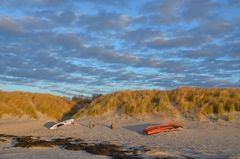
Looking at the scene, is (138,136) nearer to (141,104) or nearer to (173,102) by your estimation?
(141,104)

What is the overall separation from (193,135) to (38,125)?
39.2ft

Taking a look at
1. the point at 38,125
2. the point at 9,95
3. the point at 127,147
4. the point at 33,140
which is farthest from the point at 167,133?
the point at 9,95

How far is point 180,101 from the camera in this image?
25.7 metres

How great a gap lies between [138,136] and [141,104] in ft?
17.1

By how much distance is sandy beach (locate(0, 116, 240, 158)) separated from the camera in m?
16.6

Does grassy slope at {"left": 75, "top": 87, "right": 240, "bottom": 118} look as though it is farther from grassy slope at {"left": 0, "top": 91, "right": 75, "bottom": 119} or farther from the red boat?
grassy slope at {"left": 0, "top": 91, "right": 75, "bottom": 119}

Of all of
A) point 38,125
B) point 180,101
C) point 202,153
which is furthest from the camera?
point 38,125

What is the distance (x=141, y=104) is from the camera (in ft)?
87.7

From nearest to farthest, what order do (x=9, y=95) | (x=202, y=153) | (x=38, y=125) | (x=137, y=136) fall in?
(x=202, y=153) < (x=137, y=136) < (x=38, y=125) < (x=9, y=95)

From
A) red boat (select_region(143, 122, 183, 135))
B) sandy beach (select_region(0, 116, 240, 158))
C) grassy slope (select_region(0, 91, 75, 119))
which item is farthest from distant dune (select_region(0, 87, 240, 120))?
red boat (select_region(143, 122, 183, 135))

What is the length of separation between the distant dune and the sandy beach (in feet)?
3.36

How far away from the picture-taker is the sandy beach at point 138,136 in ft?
54.5

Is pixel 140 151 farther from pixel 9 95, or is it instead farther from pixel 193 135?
pixel 9 95

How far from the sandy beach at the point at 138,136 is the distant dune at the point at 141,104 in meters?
1.02
